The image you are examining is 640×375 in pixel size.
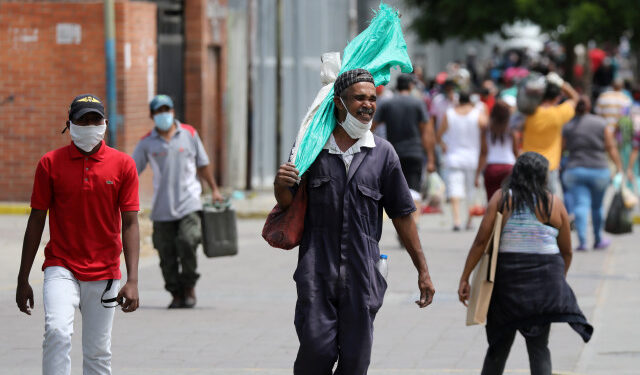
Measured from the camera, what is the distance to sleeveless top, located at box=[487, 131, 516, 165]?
14.5m

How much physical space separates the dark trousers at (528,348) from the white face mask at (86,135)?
2.30 metres

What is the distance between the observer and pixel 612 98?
20844 mm

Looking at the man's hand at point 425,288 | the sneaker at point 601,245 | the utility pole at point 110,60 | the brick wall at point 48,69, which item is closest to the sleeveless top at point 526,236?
the man's hand at point 425,288

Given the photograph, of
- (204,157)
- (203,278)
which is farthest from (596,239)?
(204,157)

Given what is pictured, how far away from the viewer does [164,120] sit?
10703 millimetres

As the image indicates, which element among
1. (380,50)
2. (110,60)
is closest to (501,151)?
(110,60)

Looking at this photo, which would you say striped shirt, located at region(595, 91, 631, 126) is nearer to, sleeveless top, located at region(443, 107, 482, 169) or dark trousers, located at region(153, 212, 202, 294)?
sleeveless top, located at region(443, 107, 482, 169)

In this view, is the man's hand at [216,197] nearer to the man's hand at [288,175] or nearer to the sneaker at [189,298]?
the sneaker at [189,298]

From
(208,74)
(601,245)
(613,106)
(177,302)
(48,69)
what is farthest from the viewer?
(613,106)

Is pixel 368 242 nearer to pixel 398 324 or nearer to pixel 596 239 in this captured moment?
pixel 398 324

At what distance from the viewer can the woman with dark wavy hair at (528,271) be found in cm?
721

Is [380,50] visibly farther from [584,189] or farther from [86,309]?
[584,189]

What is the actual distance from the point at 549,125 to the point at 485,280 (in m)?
7.07

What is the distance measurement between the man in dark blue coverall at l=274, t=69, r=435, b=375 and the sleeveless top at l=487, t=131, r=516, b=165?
8400 mm
